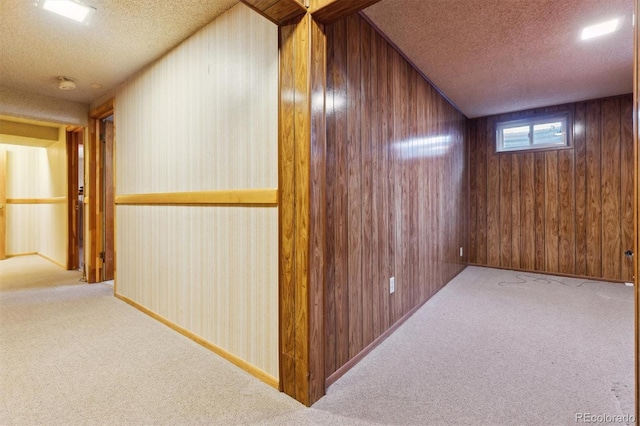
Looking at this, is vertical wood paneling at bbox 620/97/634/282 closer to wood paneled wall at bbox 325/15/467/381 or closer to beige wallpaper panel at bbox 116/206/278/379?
wood paneled wall at bbox 325/15/467/381

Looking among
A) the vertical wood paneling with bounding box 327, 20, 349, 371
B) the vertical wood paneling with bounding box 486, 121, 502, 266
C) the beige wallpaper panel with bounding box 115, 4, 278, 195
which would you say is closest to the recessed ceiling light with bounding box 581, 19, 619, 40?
the vertical wood paneling with bounding box 327, 20, 349, 371

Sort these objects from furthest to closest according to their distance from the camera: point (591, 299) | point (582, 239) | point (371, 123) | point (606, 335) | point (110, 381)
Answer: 1. point (582, 239)
2. point (591, 299)
3. point (606, 335)
4. point (371, 123)
5. point (110, 381)

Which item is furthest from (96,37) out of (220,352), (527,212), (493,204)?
(527,212)

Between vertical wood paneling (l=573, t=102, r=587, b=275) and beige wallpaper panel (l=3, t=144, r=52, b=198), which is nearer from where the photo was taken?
vertical wood paneling (l=573, t=102, r=587, b=275)

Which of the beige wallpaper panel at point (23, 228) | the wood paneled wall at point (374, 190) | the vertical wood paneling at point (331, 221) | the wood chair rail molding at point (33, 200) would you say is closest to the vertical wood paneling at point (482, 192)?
the wood paneled wall at point (374, 190)

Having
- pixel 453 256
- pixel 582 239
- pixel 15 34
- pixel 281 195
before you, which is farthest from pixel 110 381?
pixel 582 239

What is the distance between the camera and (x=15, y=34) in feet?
7.02

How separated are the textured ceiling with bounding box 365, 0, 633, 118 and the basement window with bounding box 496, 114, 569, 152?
0.49m

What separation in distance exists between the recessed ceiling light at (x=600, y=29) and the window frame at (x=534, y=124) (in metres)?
2.04

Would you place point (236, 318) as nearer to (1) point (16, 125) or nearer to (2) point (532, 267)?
(2) point (532, 267)

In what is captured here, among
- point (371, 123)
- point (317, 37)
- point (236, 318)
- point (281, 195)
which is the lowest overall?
point (236, 318)

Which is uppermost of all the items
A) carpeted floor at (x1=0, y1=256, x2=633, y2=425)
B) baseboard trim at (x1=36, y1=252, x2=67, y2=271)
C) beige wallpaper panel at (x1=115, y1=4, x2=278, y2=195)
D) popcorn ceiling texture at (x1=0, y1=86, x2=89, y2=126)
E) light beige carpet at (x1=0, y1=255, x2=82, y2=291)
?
popcorn ceiling texture at (x1=0, y1=86, x2=89, y2=126)

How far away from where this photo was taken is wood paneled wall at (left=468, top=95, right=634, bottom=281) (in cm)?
370

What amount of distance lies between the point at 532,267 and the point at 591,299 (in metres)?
1.23
